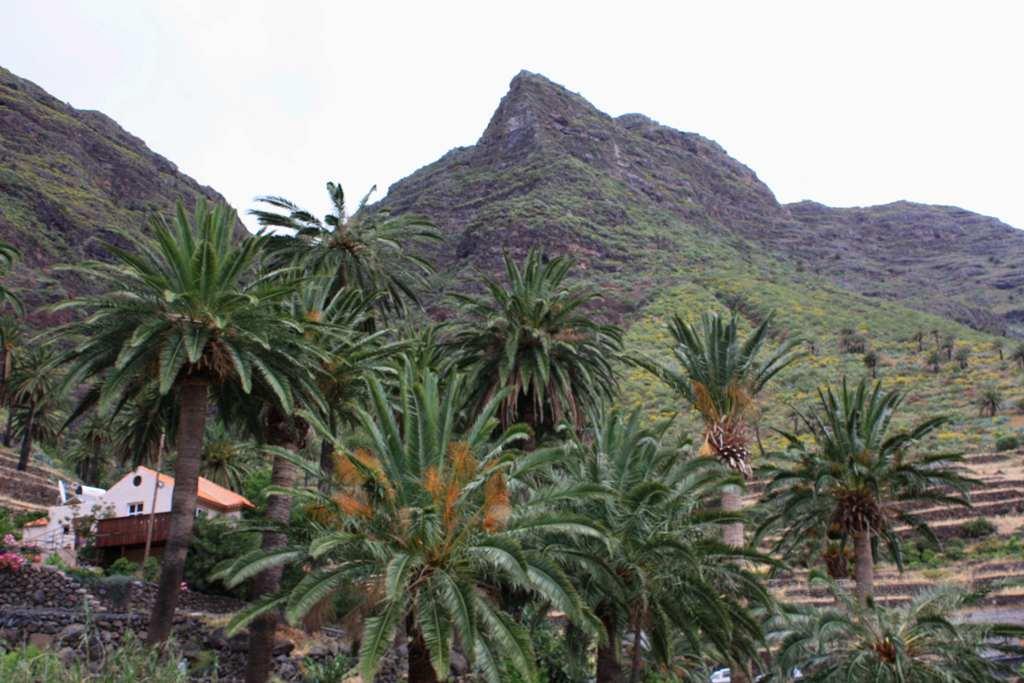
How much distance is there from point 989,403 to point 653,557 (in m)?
53.5

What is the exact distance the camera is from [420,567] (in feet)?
53.5

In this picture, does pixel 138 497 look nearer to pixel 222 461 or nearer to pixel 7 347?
pixel 222 461

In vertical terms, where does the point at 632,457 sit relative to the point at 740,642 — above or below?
above

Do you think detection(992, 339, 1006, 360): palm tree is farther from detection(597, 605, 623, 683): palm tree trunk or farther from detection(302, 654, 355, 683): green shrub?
detection(302, 654, 355, 683): green shrub

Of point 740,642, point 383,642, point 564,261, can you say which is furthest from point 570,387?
point 383,642

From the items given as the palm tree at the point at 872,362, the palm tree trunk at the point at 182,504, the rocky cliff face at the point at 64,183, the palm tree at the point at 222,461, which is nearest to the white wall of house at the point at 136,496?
the palm tree at the point at 222,461

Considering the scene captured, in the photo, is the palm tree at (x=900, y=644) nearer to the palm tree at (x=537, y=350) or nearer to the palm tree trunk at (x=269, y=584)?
the palm tree at (x=537, y=350)

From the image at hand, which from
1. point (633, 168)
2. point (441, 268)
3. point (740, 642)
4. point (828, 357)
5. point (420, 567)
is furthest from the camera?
point (633, 168)

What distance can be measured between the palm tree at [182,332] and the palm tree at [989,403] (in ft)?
184

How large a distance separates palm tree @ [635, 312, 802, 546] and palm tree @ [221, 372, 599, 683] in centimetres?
799

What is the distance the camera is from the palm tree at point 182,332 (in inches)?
805

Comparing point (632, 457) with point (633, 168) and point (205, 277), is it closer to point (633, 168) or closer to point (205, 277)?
point (205, 277)

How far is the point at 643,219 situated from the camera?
130375 mm

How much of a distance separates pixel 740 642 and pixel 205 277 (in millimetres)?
14531
